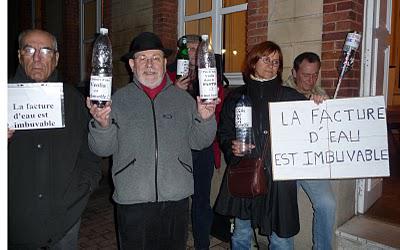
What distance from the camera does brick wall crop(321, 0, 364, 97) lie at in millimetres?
3367

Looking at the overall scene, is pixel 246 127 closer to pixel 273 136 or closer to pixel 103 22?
pixel 273 136

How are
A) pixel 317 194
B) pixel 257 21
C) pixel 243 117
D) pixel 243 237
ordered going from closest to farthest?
Answer: pixel 243 117
pixel 243 237
pixel 317 194
pixel 257 21

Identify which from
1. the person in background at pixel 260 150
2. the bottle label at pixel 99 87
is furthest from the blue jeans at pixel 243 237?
the bottle label at pixel 99 87

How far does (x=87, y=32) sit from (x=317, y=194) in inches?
268

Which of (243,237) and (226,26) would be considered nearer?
(243,237)

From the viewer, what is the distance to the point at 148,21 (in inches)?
232

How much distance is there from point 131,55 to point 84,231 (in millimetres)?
3054

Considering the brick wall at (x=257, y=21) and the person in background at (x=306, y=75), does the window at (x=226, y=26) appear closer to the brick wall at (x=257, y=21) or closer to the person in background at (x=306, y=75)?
the brick wall at (x=257, y=21)

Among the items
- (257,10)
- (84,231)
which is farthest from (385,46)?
(84,231)

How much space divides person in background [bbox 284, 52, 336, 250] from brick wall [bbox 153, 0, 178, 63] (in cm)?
291

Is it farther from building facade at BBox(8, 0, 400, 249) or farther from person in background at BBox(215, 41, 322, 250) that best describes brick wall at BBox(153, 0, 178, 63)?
person in background at BBox(215, 41, 322, 250)

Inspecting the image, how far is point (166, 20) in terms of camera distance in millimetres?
5570

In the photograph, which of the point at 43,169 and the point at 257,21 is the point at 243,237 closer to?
the point at 43,169

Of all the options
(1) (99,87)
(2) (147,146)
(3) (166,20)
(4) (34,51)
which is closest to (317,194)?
(2) (147,146)
